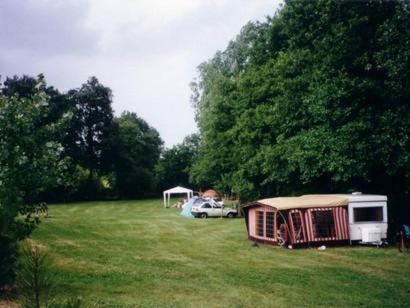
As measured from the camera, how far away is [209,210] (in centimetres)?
3931

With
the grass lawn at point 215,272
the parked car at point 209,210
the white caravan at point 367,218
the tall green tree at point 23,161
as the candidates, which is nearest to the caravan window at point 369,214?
the white caravan at point 367,218

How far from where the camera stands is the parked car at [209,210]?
1540 inches

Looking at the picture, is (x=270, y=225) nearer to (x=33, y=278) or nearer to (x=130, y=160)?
(x=33, y=278)

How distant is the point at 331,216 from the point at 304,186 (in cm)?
966

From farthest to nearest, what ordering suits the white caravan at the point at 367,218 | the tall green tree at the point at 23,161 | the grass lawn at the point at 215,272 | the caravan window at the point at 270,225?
the caravan window at the point at 270,225 → the white caravan at the point at 367,218 → the grass lawn at the point at 215,272 → the tall green tree at the point at 23,161

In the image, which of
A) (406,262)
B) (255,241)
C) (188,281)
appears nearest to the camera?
(188,281)

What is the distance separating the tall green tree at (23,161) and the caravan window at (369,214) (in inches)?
666

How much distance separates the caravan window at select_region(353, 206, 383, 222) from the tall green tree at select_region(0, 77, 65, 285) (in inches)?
666

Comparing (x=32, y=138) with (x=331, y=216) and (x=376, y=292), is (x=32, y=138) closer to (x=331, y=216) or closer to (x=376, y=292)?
(x=376, y=292)

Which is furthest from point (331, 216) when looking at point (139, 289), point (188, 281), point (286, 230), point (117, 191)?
point (117, 191)

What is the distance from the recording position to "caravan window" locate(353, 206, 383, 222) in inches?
912

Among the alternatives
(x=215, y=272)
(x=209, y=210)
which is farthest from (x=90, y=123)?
(x=215, y=272)

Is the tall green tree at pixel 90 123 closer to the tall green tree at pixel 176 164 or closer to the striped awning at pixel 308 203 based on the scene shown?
the tall green tree at pixel 176 164

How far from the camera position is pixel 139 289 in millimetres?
13773
